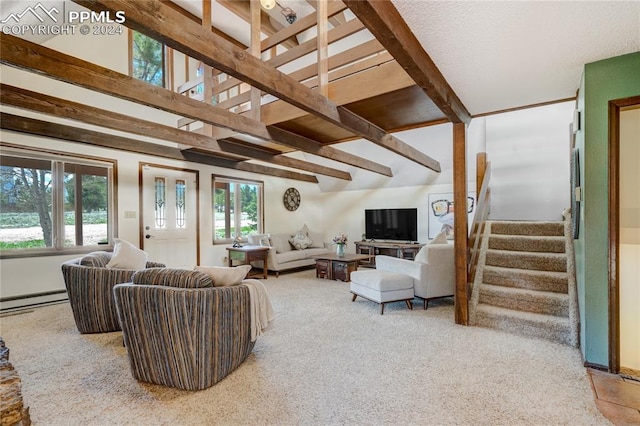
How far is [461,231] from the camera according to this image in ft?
11.3

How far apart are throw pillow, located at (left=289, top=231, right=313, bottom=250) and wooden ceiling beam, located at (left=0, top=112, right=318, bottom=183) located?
177 cm

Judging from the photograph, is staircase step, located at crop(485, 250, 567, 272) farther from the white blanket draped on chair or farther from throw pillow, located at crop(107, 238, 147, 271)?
throw pillow, located at crop(107, 238, 147, 271)

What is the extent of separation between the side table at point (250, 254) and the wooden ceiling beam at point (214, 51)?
336 cm

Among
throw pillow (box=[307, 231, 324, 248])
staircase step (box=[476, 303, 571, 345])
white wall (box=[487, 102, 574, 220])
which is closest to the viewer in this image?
staircase step (box=[476, 303, 571, 345])

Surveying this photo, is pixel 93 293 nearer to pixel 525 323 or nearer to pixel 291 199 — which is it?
pixel 525 323

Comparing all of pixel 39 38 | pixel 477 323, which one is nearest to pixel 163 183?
pixel 39 38

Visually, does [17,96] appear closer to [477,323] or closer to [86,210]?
[86,210]

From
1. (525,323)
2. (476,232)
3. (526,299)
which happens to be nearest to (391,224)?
(476,232)

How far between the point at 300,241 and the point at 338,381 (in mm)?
5073

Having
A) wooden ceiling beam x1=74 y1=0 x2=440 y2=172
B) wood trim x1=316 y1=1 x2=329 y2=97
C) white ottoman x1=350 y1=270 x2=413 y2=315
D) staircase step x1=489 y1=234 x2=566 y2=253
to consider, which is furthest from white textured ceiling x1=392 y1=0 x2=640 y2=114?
white ottoman x1=350 y1=270 x2=413 y2=315

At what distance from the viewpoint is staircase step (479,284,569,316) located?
10.4ft

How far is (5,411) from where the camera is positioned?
121 centimetres

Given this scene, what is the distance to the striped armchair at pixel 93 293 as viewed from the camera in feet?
10.3

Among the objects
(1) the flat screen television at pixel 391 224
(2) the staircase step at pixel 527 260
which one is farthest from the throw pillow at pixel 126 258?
(1) the flat screen television at pixel 391 224
